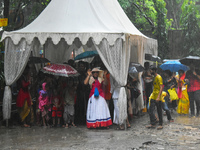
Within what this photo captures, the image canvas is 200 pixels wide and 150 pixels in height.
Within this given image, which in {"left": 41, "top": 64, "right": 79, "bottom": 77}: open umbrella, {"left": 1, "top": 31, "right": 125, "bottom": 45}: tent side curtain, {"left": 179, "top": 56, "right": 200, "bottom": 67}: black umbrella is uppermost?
{"left": 1, "top": 31, "right": 125, "bottom": 45}: tent side curtain

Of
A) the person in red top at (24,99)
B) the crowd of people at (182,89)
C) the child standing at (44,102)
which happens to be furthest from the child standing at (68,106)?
the crowd of people at (182,89)

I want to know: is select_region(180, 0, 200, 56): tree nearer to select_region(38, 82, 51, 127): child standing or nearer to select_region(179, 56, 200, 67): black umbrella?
select_region(179, 56, 200, 67): black umbrella

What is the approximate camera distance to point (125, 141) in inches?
314

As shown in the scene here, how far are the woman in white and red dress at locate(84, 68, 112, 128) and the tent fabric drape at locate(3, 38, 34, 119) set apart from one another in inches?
77.5

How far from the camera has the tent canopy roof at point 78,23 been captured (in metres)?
9.70

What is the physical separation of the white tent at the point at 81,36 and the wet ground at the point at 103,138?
77 cm

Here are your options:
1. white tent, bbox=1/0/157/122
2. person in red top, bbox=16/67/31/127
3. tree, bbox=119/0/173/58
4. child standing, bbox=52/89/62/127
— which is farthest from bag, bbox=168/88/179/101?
tree, bbox=119/0/173/58

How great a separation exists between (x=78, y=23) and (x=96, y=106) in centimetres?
261

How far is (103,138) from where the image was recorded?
8.31 m

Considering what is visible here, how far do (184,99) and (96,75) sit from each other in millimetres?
4305

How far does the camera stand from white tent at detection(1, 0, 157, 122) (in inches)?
378

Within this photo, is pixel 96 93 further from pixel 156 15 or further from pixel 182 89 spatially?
pixel 156 15

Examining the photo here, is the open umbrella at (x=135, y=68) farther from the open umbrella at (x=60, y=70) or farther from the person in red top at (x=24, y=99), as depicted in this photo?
the person in red top at (x=24, y=99)

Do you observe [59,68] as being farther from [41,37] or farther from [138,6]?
[138,6]
